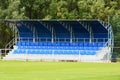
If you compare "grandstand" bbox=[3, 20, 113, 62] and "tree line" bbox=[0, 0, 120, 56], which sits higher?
"tree line" bbox=[0, 0, 120, 56]

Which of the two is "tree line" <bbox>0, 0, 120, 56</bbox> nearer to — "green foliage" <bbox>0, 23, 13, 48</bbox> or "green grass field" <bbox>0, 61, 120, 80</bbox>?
"green foliage" <bbox>0, 23, 13, 48</bbox>

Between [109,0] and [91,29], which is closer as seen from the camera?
[91,29]

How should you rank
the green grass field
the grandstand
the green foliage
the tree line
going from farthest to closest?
the green foliage → the tree line → the grandstand → the green grass field

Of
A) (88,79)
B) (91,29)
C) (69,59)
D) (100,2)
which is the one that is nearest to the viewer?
(88,79)

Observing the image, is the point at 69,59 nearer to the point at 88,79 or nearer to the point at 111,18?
the point at 111,18

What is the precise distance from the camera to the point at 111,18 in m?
43.4

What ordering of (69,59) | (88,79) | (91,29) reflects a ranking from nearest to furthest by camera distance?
(88,79) → (69,59) → (91,29)

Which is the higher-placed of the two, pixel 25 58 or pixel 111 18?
pixel 111 18

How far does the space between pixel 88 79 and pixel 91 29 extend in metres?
24.5

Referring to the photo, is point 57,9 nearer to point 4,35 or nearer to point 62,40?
point 4,35

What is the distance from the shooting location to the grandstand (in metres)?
41.0

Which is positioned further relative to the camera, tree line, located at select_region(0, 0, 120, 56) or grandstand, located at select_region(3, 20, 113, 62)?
tree line, located at select_region(0, 0, 120, 56)

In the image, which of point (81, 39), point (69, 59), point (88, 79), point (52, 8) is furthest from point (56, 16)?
point (88, 79)

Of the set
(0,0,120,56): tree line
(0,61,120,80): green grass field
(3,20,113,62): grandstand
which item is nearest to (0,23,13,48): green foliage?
(0,0,120,56): tree line
